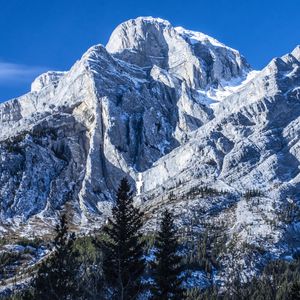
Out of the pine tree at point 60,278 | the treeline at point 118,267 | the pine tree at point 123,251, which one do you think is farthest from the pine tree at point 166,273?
the pine tree at point 60,278

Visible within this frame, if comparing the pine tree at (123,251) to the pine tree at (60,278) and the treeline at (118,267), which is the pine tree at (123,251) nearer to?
the treeline at (118,267)

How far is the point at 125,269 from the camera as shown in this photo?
60.8 metres

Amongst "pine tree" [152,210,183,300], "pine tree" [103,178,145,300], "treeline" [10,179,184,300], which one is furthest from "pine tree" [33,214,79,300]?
Answer: "pine tree" [152,210,183,300]

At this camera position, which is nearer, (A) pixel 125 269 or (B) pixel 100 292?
(B) pixel 100 292

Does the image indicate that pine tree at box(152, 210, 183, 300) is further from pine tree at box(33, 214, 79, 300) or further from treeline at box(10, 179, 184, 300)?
pine tree at box(33, 214, 79, 300)

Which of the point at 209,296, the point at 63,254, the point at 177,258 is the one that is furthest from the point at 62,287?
the point at 209,296

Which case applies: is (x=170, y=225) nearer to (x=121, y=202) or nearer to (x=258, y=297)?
(x=121, y=202)

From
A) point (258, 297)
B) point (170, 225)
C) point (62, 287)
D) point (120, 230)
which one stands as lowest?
point (62, 287)

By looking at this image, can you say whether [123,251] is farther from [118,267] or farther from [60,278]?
[118,267]

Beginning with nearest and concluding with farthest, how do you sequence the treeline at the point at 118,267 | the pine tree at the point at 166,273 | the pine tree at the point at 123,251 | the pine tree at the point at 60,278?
the treeline at the point at 118,267 → the pine tree at the point at 60,278 → the pine tree at the point at 123,251 → the pine tree at the point at 166,273

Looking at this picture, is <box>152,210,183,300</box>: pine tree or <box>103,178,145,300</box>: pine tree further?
<box>152,210,183,300</box>: pine tree

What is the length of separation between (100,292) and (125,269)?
16.1 metres

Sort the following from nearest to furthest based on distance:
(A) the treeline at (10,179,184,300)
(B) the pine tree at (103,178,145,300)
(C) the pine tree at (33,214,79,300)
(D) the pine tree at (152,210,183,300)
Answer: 1. (A) the treeline at (10,179,184,300)
2. (C) the pine tree at (33,214,79,300)
3. (B) the pine tree at (103,178,145,300)
4. (D) the pine tree at (152,210,183,300)

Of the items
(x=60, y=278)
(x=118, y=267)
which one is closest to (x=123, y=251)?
(x=60, y=278)
